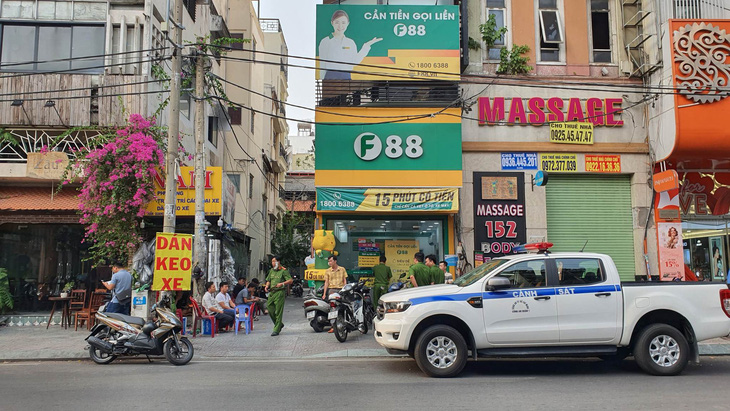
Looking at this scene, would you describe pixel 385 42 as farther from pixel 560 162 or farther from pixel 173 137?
pixel 173 137

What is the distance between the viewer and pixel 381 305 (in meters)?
9.88

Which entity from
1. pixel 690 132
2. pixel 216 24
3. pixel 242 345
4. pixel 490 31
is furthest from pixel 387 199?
pixel 216 24

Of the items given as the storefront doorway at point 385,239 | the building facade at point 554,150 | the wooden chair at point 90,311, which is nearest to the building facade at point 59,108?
the wooden chair at point 90,311

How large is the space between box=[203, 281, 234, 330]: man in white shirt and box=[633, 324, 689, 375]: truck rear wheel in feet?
30.5

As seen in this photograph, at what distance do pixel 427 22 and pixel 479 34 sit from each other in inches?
77.6

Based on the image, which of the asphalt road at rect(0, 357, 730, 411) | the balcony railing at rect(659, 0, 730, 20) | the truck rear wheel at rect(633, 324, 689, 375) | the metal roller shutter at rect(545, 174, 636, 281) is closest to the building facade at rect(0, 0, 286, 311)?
the asphalt road at rect(0, 357, 730, 411)

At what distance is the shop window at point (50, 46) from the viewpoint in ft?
53.4

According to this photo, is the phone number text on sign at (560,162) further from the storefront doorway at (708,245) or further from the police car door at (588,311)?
the police car door at (588,311)

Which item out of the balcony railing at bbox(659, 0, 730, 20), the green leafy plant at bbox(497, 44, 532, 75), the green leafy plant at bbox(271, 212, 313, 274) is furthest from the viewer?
the green leafy plant at bbox(271, 212, 313, 274)

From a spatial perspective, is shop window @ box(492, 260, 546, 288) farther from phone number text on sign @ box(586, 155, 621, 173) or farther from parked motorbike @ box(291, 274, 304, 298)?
parked motorbike @ box(291, 274, 304, 298)

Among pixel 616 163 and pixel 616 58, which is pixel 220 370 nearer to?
pixel 616 163

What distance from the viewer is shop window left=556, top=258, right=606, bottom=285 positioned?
9.30 meters

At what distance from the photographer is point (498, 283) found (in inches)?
350

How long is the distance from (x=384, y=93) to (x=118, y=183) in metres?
7.95
